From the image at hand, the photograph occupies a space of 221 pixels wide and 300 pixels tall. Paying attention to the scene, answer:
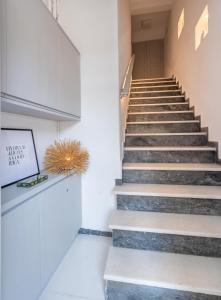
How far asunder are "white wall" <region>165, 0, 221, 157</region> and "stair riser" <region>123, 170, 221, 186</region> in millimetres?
485

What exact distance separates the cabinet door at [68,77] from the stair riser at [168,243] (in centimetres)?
128

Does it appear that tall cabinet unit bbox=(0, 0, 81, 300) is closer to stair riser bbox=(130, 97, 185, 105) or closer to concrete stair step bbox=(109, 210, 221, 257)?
concrete stair step bbox=(109, 210, 221, 257)

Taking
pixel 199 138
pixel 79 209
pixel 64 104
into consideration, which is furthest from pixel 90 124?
pixel 199 138

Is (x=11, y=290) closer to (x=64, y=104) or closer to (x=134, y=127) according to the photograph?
(x=64, y=104)

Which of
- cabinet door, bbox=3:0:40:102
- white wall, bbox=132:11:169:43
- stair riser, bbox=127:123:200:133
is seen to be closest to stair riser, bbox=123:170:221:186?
stair riser, bbox=127:123:200:133

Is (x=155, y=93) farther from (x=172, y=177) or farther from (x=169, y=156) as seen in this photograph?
(x=172, y=177)

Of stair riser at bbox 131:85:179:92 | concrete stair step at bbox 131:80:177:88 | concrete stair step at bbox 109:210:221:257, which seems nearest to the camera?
concrete stair step at bbox 109:210:221:257

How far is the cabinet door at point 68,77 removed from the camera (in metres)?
1.83

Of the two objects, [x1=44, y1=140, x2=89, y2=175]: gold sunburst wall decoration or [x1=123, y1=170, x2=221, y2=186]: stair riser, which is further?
[x1=123, y1=170, x2=221, y2=186]: stair riser

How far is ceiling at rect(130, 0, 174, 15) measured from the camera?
4.56 metres

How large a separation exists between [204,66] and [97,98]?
1.57m

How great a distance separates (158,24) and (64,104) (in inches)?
218

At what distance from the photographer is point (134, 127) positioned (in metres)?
2.98

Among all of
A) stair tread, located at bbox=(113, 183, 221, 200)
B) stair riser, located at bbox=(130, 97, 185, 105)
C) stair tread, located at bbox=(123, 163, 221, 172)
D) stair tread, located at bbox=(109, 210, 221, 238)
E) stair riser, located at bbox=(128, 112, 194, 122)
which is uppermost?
stair riser, located at bbox=(130, 97, 185, 105)
